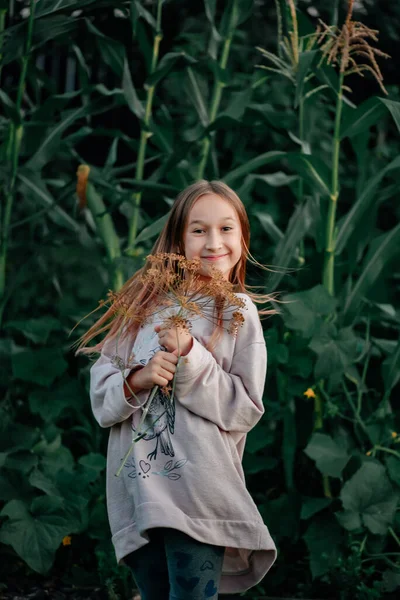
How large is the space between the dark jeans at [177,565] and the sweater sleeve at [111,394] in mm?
226

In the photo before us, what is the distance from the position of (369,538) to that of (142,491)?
1.15 meters

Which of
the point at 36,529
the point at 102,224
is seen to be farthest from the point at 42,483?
the point at 102,224

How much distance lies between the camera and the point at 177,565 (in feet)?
5.04

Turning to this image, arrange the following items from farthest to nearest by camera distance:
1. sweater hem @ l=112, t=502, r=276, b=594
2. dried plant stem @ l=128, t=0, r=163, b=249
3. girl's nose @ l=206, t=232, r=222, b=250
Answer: dried plant stem @ l=128, t=0, r=163, b=249
girl's nose @ l=206, t=232, r=222, b=250
sweater hem @ l=112, t=502, r=276, b=594

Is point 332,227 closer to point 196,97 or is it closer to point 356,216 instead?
point 356,216

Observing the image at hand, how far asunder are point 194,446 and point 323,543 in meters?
1.07

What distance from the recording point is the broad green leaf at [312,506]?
8.06 feet

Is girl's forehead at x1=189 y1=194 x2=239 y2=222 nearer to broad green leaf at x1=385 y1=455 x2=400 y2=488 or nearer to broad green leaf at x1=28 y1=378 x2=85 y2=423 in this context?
broad green leaf at x1=385 y1=455 x2=400 y2=488

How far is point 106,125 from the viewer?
Result: 4656mm

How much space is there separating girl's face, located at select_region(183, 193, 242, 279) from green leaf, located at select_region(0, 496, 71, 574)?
1.07 metres

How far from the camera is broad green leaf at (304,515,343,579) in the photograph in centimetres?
240

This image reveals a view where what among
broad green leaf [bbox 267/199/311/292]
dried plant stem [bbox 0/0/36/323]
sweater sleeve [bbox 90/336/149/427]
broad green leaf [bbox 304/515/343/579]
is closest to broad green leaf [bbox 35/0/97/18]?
dried plant stem [bbox 0/0/36/323]

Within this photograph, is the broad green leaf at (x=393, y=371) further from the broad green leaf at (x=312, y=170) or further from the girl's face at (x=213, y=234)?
the girl's face at (x=213, y=234)

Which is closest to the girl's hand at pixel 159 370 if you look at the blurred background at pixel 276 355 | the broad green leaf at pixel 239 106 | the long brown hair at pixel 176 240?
the long brown hair at pixel 176 240
